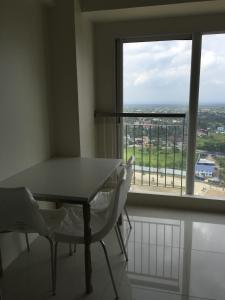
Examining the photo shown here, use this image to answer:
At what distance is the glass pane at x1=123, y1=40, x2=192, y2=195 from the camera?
9.68 feet

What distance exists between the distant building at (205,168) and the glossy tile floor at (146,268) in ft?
1.95

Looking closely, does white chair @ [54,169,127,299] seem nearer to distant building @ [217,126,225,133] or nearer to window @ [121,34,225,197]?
window @ [121,34,225,197]

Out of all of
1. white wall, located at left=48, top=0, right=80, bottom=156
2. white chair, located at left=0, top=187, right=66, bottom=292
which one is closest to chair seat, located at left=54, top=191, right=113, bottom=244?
white chair, located at left=0, top=187, right=66, bottom=292

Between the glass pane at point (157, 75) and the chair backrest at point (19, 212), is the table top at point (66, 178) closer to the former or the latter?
the chair backrest at point (19, 212)

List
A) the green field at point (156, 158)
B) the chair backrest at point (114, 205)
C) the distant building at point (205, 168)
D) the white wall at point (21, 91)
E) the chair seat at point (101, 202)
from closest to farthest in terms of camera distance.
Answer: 1. the chair backrest at point (114, 205)
2. the white wall at point (21, 91)
3. the chair seat at point (101, 202)
4. the distant building at point (205, 168)
5. the green field at point (156, 158)

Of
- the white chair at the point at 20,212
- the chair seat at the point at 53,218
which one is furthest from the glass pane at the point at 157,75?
the white chair at the point at 20,212

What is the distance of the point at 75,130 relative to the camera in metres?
2.69

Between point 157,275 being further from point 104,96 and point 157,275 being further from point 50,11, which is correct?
point 50,11

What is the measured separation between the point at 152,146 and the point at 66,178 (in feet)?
5.06

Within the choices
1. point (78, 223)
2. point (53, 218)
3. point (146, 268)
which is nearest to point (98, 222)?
point (78, 223)

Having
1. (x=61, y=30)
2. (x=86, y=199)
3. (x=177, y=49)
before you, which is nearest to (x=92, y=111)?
(x=61, y=30)

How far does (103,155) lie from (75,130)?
0.75 m

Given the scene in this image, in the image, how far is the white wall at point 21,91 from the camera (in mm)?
1974

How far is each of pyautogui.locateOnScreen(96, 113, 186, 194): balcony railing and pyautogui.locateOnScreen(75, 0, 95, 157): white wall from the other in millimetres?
243
